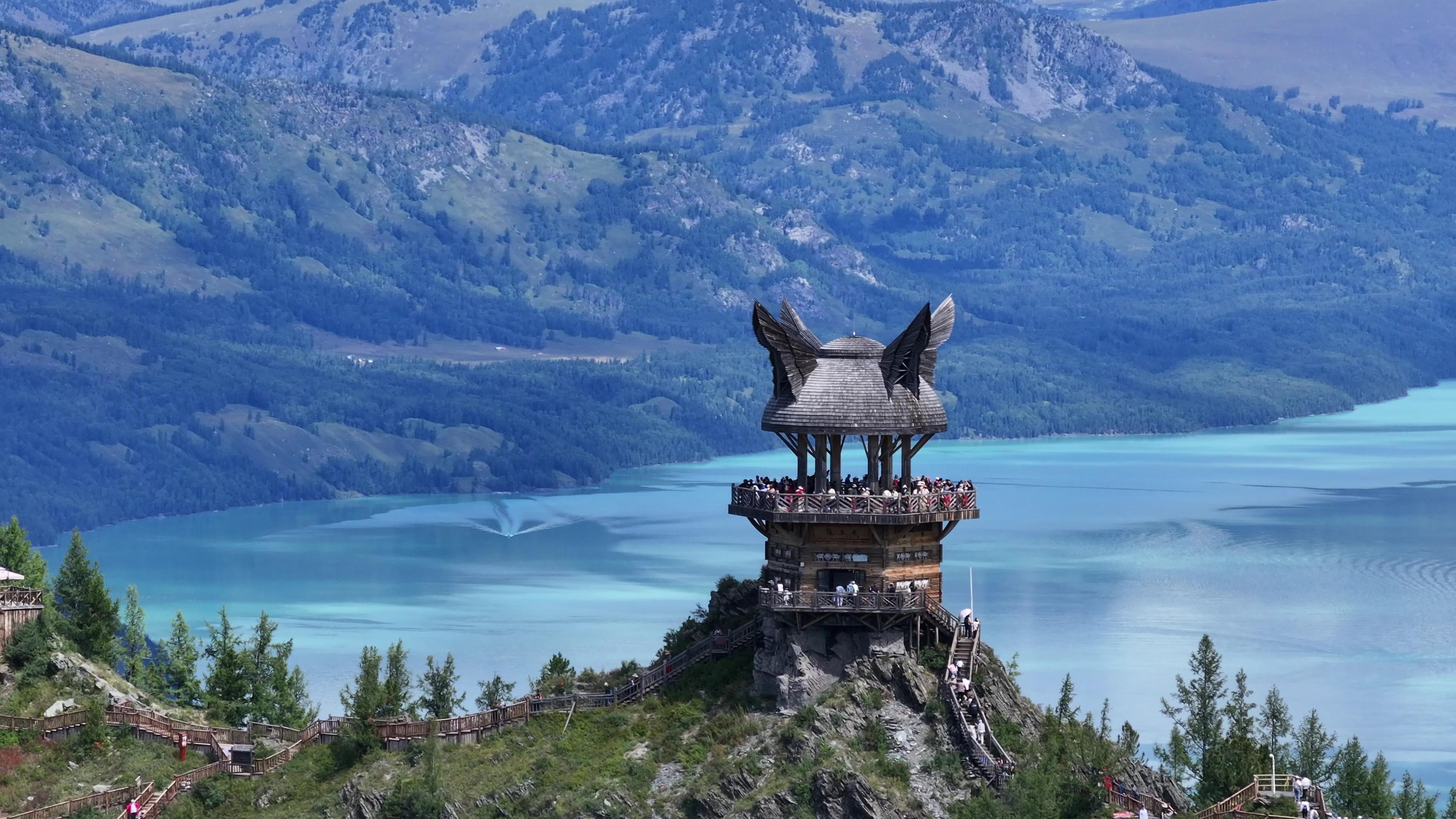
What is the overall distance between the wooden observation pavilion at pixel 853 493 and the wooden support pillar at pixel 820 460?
0.12 ft

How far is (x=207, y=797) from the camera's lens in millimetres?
64375

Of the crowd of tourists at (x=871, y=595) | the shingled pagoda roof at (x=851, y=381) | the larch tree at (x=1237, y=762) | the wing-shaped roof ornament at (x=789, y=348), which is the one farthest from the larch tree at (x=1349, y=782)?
the wing-shaped roof ornament at (x=789, y=348)

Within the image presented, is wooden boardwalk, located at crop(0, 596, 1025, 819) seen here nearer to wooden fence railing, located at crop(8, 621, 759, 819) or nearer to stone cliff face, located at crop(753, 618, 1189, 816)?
wooden fence railing, located at crop(8, 621, 759, 819)

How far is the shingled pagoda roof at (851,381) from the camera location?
61.8 meters

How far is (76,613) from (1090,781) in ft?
93.8

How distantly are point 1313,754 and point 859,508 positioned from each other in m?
27.1

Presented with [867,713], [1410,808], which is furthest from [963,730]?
[1410,808]

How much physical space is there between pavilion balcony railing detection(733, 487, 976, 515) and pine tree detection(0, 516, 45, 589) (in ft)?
97.7

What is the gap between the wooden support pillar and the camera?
62.6 metres

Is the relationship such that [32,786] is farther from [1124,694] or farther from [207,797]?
[1124,694]

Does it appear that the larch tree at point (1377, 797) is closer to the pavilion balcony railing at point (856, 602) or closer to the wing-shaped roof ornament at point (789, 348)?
the pavilion balcony railing at point (856, 602)

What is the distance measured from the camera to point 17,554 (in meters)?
85.9

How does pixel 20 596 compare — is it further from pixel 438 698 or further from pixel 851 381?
pixel 851 381

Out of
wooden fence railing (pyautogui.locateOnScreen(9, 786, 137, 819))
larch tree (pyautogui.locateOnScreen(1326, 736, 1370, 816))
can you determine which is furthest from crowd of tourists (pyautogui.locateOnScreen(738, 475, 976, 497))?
larch tree (pyautogui.locateOnScreen(1326, 736, 1370, 816))
